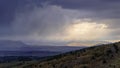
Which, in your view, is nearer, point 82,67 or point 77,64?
point 82,67

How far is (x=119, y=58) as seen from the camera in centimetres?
18300

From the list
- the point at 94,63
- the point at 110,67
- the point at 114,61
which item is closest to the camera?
the point at 110,67

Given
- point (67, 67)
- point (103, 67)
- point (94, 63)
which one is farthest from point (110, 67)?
point (67, 67)

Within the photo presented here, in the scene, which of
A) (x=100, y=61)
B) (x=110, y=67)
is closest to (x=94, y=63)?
(x=100, y=61)

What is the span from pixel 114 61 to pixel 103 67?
1472 cm

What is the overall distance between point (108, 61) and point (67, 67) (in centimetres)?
3115

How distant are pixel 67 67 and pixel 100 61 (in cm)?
2442

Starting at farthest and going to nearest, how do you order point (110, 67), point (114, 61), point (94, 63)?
point (94, 63) → point (114, 61) → point (110, 67)

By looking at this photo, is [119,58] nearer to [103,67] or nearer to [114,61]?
[114,61]

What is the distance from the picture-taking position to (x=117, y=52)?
197875 mm

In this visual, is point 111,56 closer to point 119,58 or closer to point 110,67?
point 119,58

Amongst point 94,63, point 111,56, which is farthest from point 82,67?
point 111,56

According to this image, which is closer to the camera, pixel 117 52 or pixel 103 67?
pixel 103 67

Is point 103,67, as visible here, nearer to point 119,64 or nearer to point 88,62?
point 119,64
